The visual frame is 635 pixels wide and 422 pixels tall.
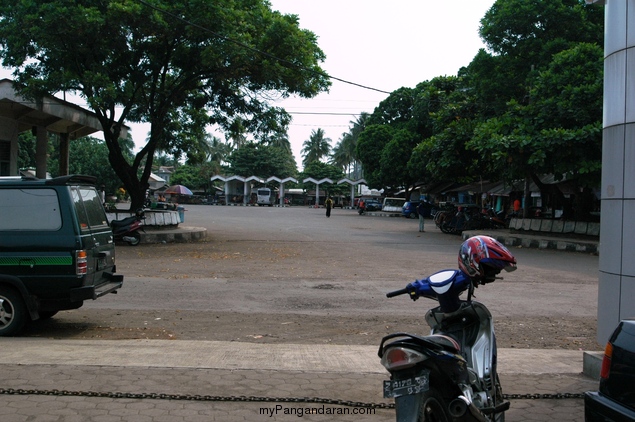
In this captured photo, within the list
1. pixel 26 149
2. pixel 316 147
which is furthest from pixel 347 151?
pixel 26 149

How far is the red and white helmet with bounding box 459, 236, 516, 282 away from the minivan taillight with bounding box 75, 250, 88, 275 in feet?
16.7

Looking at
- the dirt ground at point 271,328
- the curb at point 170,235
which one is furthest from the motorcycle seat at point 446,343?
the curb at point 170,235

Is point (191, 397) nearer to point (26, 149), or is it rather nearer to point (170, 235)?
point (170, 235)

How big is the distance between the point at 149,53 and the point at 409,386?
1920 centimetres

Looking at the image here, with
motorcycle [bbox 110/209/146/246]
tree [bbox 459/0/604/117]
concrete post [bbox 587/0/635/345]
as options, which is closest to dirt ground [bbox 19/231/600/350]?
concrete post [bbox 587/0/635/345]

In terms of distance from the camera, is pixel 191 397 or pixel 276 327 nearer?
pixel 191 397

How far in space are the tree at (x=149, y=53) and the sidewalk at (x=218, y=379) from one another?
510 inches

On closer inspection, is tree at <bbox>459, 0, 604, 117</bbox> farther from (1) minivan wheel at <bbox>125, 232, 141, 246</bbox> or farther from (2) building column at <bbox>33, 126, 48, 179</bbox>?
(2) building column at <bbox>33, 126, 48, 179</bbox>

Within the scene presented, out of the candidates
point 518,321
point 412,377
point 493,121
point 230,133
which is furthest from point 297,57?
point 412,377

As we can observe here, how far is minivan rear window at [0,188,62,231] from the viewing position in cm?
739

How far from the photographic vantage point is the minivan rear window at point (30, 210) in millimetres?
7391

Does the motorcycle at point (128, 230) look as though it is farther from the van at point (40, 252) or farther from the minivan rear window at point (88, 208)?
the van at point (40, 252)

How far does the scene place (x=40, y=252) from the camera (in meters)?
7.29

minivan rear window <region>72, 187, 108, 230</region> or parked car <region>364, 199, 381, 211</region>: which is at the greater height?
minivan rear window <region>72, 187, 108, 230</region>
